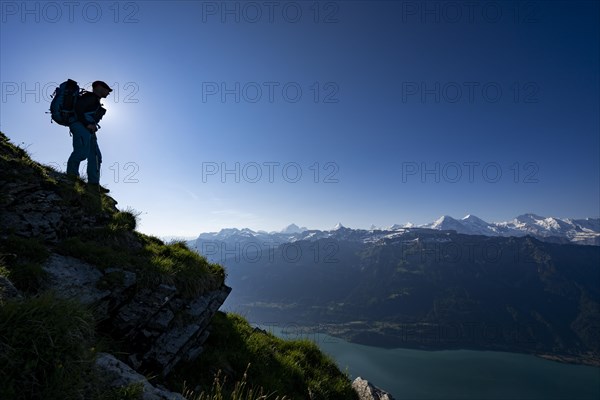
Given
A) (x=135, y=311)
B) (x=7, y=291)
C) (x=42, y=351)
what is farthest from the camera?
(x=135, y=311)

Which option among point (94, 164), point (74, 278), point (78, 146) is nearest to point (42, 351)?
point (74, 278)

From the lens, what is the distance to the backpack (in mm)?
12500

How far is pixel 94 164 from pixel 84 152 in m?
0.60

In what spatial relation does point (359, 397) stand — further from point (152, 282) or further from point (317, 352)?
point (152, 282)

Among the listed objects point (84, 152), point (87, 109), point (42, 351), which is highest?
point (87, 109)

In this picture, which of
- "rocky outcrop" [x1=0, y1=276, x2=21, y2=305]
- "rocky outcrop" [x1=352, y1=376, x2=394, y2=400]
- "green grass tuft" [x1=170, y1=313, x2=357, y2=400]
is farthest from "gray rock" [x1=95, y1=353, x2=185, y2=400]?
"rocky outcrop" [x1=352, y1=376, x2=394, y2=400]

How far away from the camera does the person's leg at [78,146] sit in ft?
41.8

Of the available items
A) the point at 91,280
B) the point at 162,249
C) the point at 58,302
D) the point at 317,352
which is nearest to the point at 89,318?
the point at 58,302

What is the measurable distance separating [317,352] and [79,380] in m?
9.80

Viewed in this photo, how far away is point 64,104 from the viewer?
12.6 m

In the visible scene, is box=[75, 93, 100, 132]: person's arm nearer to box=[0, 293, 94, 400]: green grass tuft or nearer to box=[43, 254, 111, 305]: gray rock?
box=[43, 254, 111, 305]: gray rock

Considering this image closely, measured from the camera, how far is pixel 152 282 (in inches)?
340

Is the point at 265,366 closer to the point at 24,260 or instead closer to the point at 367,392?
the point at 367,392

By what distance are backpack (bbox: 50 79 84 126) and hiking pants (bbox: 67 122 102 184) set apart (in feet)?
1.16
